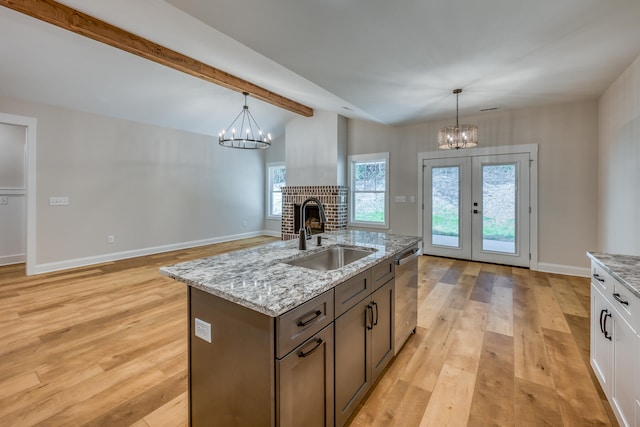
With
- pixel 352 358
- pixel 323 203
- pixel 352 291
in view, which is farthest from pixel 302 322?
pixel 323 203

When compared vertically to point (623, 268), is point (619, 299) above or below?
below

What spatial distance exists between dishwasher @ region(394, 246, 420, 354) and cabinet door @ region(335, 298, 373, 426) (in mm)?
517

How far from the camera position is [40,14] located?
2605 mm

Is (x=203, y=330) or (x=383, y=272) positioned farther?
(x=383, y=272)

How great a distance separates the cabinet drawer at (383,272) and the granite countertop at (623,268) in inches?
45.2

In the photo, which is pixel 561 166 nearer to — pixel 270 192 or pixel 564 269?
pixel 564 269

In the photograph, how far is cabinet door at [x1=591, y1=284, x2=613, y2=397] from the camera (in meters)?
1.57

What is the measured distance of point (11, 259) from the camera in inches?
194

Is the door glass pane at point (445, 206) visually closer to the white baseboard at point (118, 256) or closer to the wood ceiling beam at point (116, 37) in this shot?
the wood ceiling beam at point (116, 37)

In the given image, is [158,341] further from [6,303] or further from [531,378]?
[531,378]

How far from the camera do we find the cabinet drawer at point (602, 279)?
1.56 metres

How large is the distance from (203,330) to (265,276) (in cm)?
37

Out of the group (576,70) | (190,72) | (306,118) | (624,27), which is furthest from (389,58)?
(306,118)

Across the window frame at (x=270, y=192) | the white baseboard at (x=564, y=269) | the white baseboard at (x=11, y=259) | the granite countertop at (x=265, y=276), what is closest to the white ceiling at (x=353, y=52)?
the granite countertop at (x=265, y=276)
